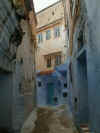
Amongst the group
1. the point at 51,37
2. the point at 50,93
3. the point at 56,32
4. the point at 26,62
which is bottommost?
the point at 50,93

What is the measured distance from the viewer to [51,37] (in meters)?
14.1

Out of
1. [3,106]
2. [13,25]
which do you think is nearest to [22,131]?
[3,106]

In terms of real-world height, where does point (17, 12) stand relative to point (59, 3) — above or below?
below

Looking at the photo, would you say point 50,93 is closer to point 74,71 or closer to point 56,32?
point 56,32

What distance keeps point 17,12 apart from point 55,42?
10.7 meters

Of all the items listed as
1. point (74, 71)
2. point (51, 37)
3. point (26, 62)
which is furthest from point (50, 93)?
point (74, 71)

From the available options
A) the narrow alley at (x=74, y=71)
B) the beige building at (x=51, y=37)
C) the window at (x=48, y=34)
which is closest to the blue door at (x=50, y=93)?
the beige building at (x=51, y=37)

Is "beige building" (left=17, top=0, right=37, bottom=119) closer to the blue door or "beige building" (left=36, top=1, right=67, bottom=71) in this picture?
the blue door

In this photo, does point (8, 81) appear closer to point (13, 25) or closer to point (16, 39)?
point (16, 39)

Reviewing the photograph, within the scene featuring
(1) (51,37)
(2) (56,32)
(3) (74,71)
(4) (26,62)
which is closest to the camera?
(3) (74,71)

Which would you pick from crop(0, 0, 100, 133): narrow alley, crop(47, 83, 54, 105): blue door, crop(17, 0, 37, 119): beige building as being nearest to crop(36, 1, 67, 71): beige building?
crop(47, 83, 54, 105): blue door

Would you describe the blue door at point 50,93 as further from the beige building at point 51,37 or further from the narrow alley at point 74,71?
the narrow alley at point 74,71

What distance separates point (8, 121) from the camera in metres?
3.38

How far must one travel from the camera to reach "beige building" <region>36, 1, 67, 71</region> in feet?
43.5
